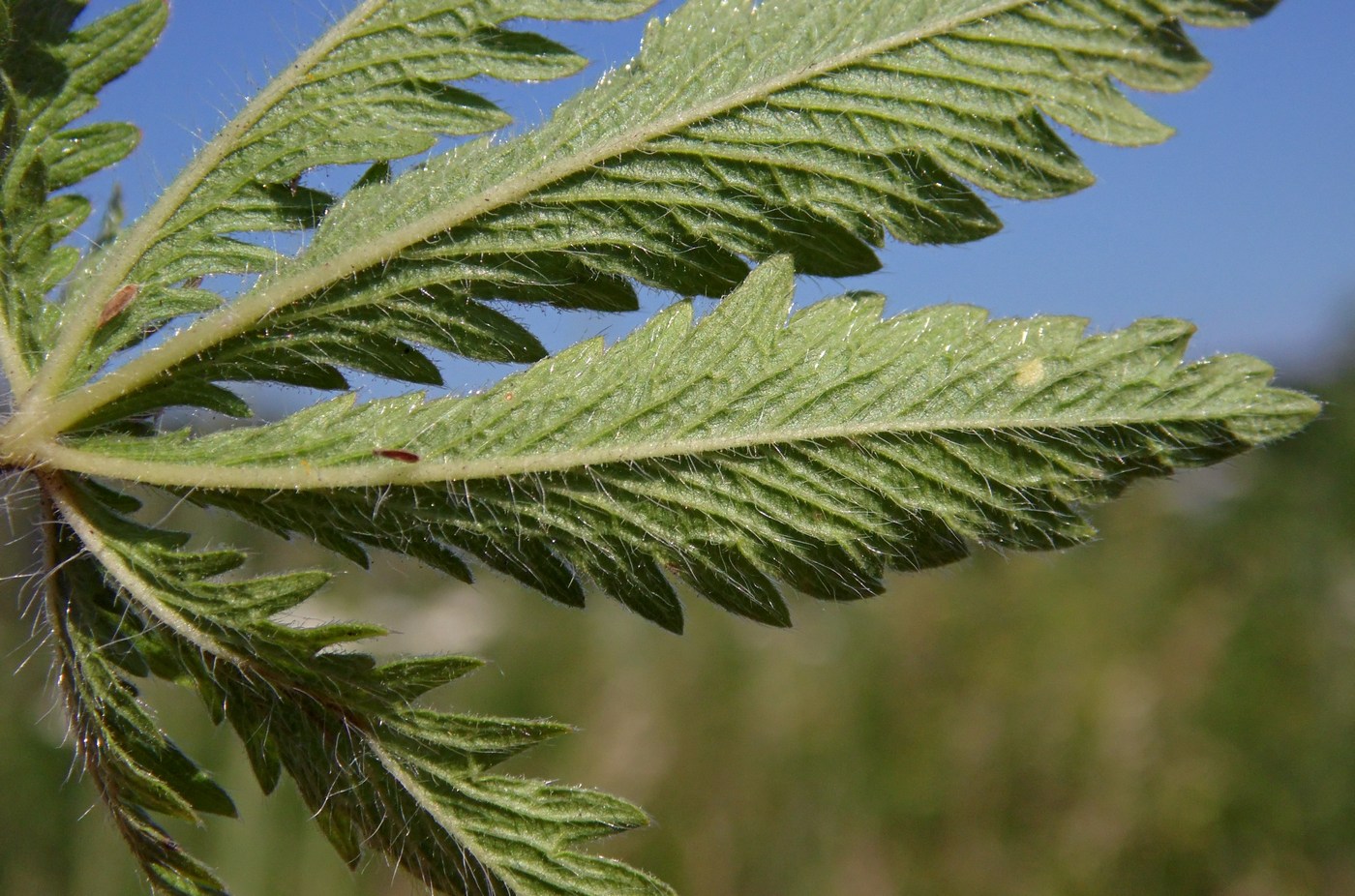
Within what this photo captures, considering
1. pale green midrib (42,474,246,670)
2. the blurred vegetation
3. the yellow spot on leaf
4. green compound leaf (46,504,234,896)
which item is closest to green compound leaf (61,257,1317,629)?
the yellow spot on leaf

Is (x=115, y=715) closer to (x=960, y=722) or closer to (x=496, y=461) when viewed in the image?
(x=496, y=461)

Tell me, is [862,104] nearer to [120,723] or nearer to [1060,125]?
[1060,125]

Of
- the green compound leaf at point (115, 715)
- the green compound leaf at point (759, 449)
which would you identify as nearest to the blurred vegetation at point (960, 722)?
the green compound leaf at point (115, 715)

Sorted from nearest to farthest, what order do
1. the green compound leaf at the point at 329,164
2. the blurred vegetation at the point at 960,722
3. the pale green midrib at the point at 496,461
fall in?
the pale green midrib at the point at 496,461 < the green compound leaf at the point at 329,164 < the blurred vegetation at the point at 960,722

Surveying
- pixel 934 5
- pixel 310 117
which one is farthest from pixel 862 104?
pixel 310 117

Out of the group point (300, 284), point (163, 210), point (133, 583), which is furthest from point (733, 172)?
point (133, 583)

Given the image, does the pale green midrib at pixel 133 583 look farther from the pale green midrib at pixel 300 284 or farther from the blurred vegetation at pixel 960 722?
the blurred vegetation at pixel 960 722
